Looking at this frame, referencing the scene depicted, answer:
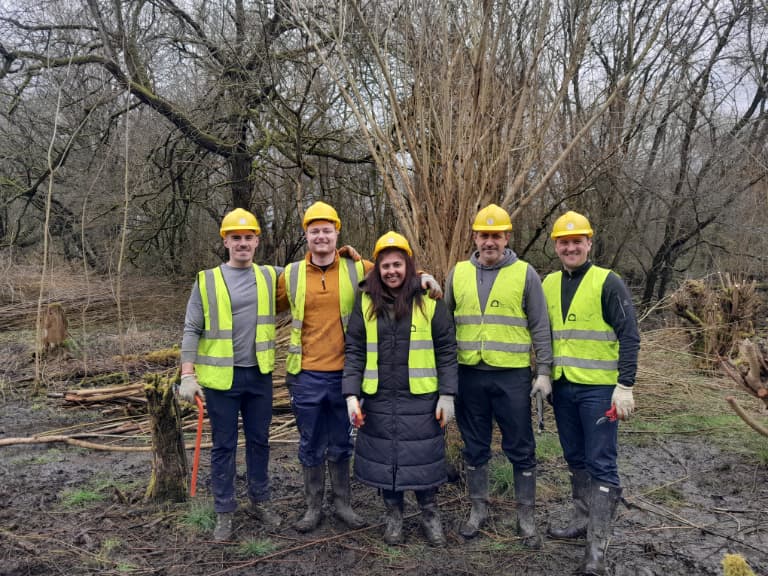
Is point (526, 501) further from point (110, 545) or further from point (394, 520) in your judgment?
point (110, 545)

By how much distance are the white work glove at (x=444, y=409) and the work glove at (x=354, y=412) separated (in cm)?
42

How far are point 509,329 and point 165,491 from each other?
246cm

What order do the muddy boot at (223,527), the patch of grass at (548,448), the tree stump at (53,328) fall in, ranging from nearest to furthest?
1. the muddy boot at (223,527)
2. the patch of grass at (548,448)
3. the tree stump at (53,328)

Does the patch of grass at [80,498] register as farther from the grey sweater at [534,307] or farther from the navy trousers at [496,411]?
the grey sweater at [534,307]

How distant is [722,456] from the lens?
4.87 meters

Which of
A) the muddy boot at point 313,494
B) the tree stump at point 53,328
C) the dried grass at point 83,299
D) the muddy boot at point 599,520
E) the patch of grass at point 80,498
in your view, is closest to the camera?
the muddy boot at point 599,520

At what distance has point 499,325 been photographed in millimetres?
3270

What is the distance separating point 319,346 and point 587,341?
1493 millimetres

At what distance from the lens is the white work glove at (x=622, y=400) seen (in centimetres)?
296

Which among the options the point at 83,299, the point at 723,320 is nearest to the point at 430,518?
the point at 723,320

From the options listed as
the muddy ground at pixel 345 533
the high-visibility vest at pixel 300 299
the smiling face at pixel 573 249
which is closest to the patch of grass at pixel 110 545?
the muddy ground at pixel 345 533

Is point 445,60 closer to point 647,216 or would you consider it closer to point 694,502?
point 694,502

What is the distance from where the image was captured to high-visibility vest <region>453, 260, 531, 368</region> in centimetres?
325

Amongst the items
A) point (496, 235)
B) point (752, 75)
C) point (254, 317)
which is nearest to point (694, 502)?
point (496, 235)
